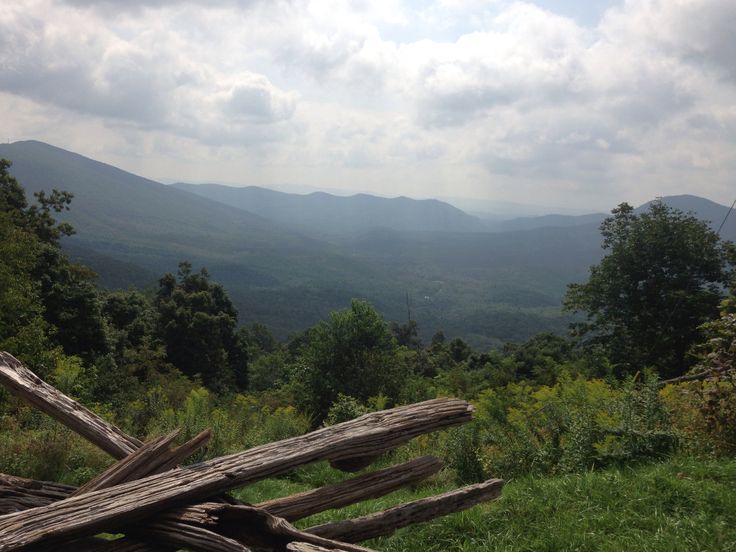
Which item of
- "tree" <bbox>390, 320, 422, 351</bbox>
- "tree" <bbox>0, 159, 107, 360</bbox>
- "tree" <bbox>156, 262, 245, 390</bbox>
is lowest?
"tree" <bbox>390, 320, 422, 351</bbox>

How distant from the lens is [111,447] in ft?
14.1

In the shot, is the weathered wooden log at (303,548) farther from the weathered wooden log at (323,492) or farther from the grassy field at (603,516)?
the grassy field at (603,516)

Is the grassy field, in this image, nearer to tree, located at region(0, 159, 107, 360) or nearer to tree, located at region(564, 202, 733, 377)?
tree, located at region(564, 202, 733, 377)

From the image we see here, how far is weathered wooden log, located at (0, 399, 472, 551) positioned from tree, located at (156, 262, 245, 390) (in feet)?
118

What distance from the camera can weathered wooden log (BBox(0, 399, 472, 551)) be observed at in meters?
3.18


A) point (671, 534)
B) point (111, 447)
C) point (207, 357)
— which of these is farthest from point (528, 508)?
point (207, 357)

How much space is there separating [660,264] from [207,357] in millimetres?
30501

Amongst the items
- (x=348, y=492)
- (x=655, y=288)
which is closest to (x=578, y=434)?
(x=348, y=492)

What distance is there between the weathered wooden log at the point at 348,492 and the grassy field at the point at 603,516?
0.67m

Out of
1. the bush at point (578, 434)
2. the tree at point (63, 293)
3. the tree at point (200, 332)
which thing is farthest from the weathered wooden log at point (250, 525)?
the tree at point (200, 332)

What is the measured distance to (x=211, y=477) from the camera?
3.48 meters

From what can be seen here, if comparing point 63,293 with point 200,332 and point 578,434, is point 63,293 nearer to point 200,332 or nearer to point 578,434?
point 200,332

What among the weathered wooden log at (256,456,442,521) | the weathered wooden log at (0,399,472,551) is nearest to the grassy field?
the weathered wooden log at (256,456,442,521)

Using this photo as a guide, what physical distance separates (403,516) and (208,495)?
1.42 m
